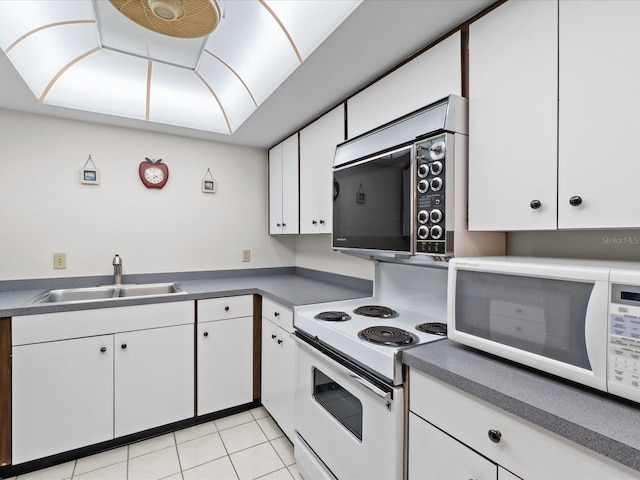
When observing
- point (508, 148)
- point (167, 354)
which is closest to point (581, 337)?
point (508, 148)

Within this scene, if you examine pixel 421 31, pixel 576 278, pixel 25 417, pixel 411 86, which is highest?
pixel 421 31

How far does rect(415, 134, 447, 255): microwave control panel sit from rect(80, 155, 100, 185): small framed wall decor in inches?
92.3

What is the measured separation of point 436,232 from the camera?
1232mm

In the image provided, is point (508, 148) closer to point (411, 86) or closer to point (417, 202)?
point (417, 202)

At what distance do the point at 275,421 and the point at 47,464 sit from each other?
1288 millimetres

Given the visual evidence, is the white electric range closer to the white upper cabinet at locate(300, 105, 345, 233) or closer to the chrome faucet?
the white upper cabinet at locate(300, 105, 345, 233)

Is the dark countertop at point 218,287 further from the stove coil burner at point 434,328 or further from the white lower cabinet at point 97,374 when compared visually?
the stove coil burner at point 434,328

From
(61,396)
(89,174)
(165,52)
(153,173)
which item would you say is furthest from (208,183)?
(61,396)

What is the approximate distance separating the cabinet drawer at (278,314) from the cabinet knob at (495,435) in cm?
119

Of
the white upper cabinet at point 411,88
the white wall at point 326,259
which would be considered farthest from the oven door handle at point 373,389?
the white upper cabinet at point 411,88

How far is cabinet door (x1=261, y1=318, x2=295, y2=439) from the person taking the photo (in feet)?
6.36

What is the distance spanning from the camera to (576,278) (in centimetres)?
84

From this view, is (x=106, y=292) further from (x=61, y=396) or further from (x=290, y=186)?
(x=290, y=186)

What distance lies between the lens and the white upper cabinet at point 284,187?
2.57m
